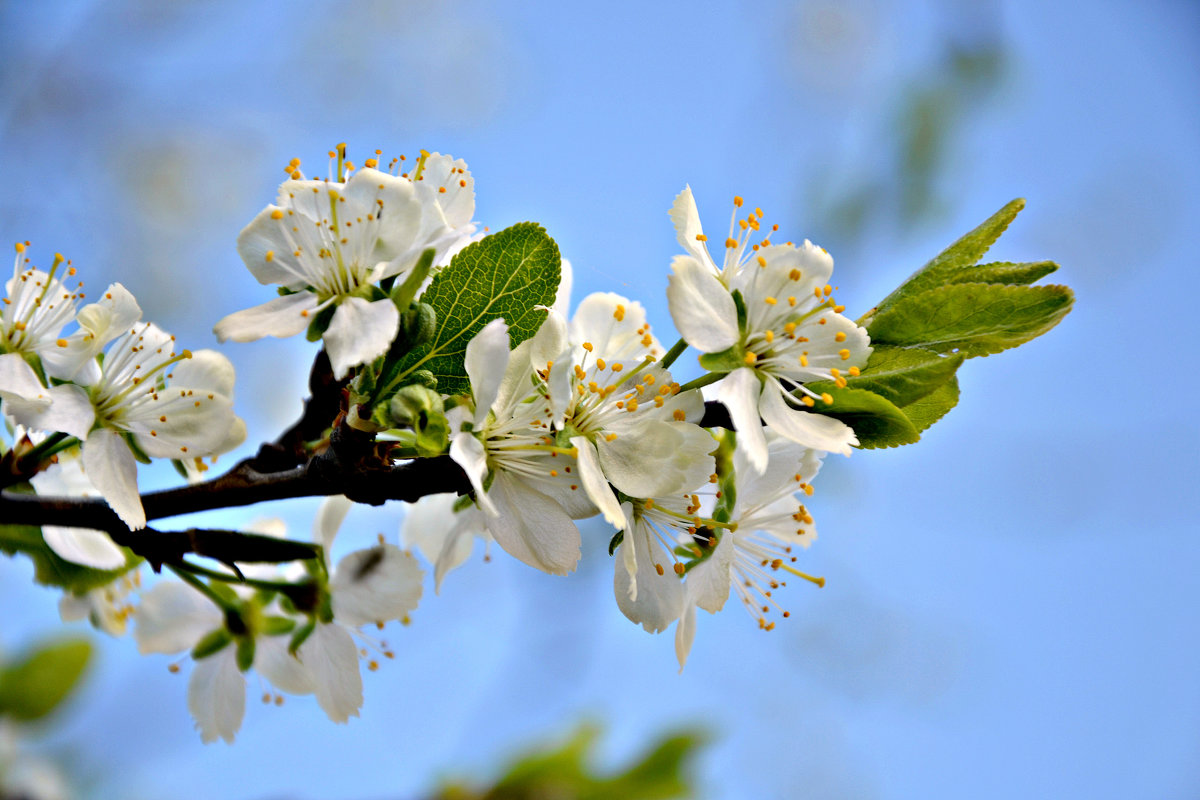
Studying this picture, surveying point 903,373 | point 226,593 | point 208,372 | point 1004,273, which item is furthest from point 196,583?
point 1004,273

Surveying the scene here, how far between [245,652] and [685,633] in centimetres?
52

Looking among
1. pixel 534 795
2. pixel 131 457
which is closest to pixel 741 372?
pixel 131 457

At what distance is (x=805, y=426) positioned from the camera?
2.30 feet

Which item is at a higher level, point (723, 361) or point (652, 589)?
point (723, 361)

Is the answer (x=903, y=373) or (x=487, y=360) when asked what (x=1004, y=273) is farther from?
(x=487, y=360)

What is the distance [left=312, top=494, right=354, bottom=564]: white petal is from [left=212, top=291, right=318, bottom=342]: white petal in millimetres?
315

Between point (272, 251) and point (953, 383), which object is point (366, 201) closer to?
point (272, 251)

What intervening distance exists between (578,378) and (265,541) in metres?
0.31

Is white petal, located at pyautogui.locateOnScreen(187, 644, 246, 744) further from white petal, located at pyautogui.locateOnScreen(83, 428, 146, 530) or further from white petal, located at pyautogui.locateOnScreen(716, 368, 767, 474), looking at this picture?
white petal, located at pyautogui.locateOnScreen(716, 368, 767, 474)

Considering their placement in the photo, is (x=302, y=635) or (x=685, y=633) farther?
(x=302, y=635)

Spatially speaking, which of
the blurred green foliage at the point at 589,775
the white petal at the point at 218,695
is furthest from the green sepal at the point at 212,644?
the blurred green foliage at the point at 589,775

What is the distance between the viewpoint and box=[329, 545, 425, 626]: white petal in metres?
0.95

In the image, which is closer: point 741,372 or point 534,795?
point 741,372

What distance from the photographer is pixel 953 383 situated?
764mm
